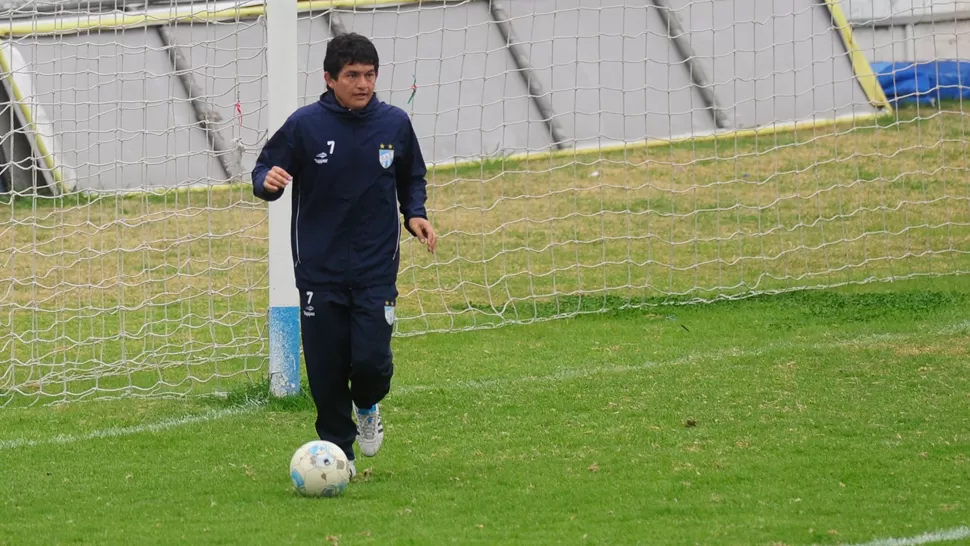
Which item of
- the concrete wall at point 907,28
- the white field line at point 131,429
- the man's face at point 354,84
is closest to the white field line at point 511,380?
the white field line at point 131,429

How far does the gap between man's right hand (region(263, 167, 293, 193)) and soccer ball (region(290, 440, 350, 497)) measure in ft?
3.26

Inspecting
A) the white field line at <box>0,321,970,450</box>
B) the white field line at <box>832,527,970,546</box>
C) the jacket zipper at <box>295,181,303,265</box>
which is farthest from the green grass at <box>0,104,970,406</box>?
the white field line at <box>832,527,970,546</box>

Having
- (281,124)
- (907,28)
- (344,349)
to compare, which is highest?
(907,28)

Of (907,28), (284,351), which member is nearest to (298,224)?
(284,351)

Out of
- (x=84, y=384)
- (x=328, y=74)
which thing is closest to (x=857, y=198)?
(x=84, y=384)

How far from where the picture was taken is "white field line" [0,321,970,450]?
6898 millimetres

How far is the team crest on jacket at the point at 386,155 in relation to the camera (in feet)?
18.6

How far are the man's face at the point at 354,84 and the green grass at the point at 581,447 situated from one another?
153cm

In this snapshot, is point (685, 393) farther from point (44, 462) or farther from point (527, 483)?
point (44, 462)

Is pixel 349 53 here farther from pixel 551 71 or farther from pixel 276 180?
pixel 551 71

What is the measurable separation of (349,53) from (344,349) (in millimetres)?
1177

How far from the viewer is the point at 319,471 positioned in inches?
214

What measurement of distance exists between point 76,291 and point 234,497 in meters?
5.54

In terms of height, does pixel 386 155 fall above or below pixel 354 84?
below
